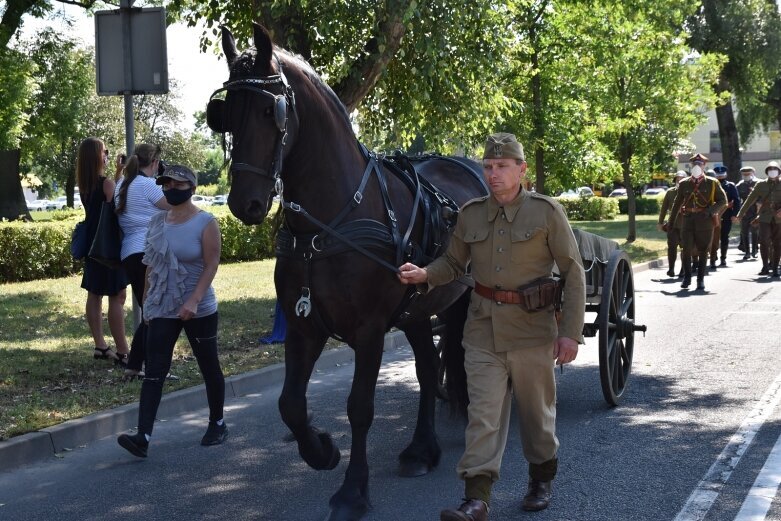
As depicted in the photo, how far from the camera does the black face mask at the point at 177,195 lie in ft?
21.9

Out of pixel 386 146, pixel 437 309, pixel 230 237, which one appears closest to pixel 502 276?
pixel 437 309

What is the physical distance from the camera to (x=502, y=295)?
4992mm

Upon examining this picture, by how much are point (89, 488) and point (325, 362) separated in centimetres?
426

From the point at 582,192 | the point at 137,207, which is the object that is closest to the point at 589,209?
the point at 582,192

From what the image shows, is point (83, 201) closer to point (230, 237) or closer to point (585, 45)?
point (230, 237)

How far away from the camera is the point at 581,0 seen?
57.5 feet

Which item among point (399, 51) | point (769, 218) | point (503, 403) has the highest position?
point (399, 51)

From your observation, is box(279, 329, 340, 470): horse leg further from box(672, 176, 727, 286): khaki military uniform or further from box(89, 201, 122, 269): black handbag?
box(672, 176, 727, 286): khaki military uniform

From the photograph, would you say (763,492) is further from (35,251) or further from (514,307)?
(35,251)

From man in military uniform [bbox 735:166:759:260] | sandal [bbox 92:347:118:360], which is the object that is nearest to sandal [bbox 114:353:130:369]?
sandal [bbox 92:347:118:360]

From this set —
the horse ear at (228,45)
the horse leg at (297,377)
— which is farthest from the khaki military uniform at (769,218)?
the horse ear at (228,45)

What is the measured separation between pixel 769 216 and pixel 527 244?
1515 centimetres

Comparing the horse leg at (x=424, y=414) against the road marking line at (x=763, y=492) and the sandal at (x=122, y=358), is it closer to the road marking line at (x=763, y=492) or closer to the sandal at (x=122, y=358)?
the road marking line at (x=763, y=492)

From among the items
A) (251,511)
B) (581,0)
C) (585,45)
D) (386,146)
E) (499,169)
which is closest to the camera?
(499,169)
